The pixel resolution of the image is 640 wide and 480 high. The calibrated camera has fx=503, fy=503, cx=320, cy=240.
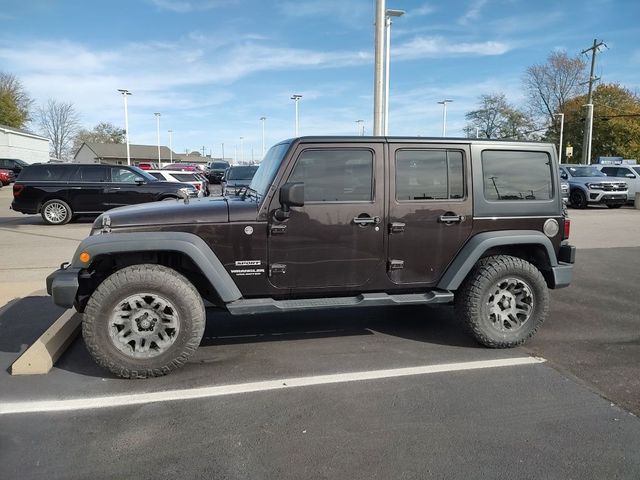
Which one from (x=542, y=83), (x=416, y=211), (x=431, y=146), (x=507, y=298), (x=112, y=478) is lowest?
(x=112, y=478)

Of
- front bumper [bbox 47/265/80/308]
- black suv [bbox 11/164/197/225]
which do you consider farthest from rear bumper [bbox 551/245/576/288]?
black suv [bbox 11/164/197/225]

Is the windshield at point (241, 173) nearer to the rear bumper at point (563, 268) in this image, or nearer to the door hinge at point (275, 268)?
the door hinge at point (275, 268)

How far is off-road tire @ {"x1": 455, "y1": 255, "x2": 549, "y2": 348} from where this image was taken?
4579 mm

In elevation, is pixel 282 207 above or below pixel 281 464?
above

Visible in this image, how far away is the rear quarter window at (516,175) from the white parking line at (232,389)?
4.99ft

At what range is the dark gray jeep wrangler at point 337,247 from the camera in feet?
13.0

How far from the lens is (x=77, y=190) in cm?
1411

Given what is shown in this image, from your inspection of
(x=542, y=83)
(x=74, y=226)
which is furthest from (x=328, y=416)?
(x=542, y=83)

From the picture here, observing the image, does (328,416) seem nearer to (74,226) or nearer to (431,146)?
(431,146)

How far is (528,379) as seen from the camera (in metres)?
4.01

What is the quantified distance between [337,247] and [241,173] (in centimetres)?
1364

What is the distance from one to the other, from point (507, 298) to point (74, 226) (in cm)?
1244

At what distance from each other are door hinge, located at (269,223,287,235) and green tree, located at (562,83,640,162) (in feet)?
170

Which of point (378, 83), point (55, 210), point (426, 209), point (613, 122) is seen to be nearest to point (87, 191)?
point (55, 210)
